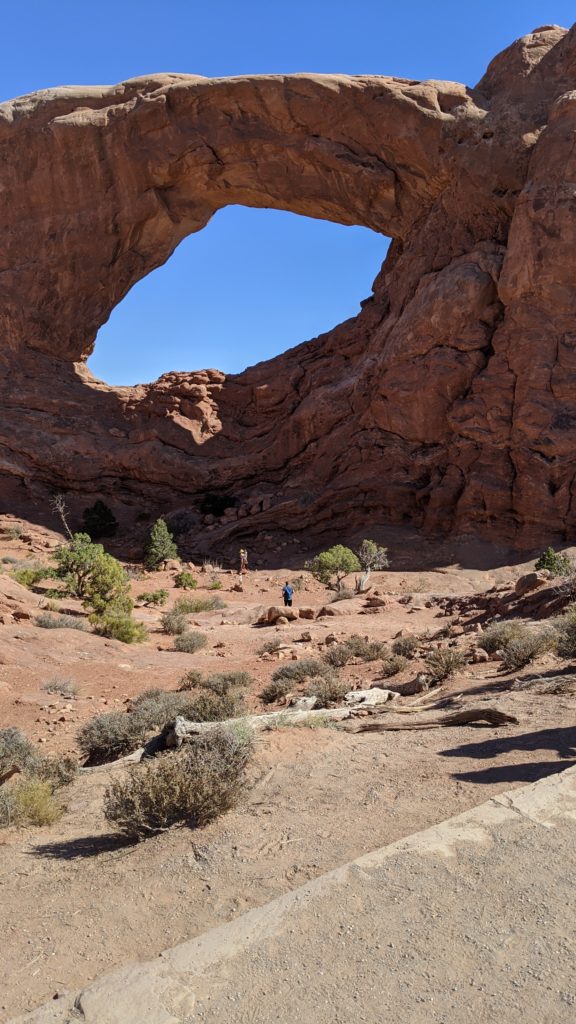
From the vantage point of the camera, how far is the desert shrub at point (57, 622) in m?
13.3

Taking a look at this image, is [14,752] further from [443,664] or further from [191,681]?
[443,664]

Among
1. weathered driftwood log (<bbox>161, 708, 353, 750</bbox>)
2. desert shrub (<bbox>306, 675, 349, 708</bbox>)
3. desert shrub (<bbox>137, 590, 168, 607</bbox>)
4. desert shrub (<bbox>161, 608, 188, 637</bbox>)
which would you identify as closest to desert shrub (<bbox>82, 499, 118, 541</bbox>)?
desert shrub (<bbox>137, 590, 168, 607</bbox>)

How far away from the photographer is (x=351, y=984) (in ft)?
8.88

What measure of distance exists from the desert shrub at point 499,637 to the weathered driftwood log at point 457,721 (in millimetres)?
3771

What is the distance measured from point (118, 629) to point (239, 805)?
10071 millimetres

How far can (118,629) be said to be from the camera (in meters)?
14.2

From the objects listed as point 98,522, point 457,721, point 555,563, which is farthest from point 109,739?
point 98,522

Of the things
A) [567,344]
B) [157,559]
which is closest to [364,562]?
[157,559]

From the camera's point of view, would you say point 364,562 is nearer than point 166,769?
No

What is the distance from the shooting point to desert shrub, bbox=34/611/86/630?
1332cm

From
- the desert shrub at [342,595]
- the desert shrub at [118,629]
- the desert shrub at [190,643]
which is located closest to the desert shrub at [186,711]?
the desert shrub at [190,643]

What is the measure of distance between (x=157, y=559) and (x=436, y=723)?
20.6 meters

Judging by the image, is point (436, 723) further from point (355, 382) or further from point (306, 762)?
point (355, 382)

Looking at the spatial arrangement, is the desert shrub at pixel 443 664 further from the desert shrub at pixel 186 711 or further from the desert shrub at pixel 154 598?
the desert shrub at pixel 154 598
